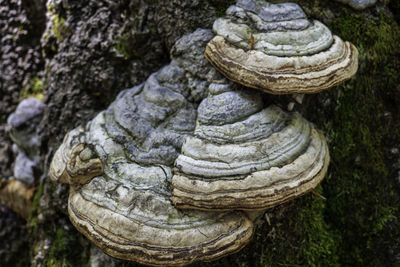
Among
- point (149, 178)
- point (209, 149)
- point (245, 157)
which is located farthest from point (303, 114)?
point (149, 178)

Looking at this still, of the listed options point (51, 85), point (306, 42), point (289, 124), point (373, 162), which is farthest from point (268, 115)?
point (51, 85)

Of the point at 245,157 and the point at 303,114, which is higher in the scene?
the point at 245,157

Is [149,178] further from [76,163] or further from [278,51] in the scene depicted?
[278,51]

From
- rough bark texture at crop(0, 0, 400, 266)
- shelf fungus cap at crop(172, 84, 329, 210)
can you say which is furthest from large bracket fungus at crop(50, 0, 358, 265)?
rough bark texture at crop(0, 0, 400, 266)

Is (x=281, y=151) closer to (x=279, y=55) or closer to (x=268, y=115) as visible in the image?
(x=268, y=115)

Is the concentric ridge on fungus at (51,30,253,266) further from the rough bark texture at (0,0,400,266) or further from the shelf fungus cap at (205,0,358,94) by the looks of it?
the rough bark texture at (0,0,400,266)
